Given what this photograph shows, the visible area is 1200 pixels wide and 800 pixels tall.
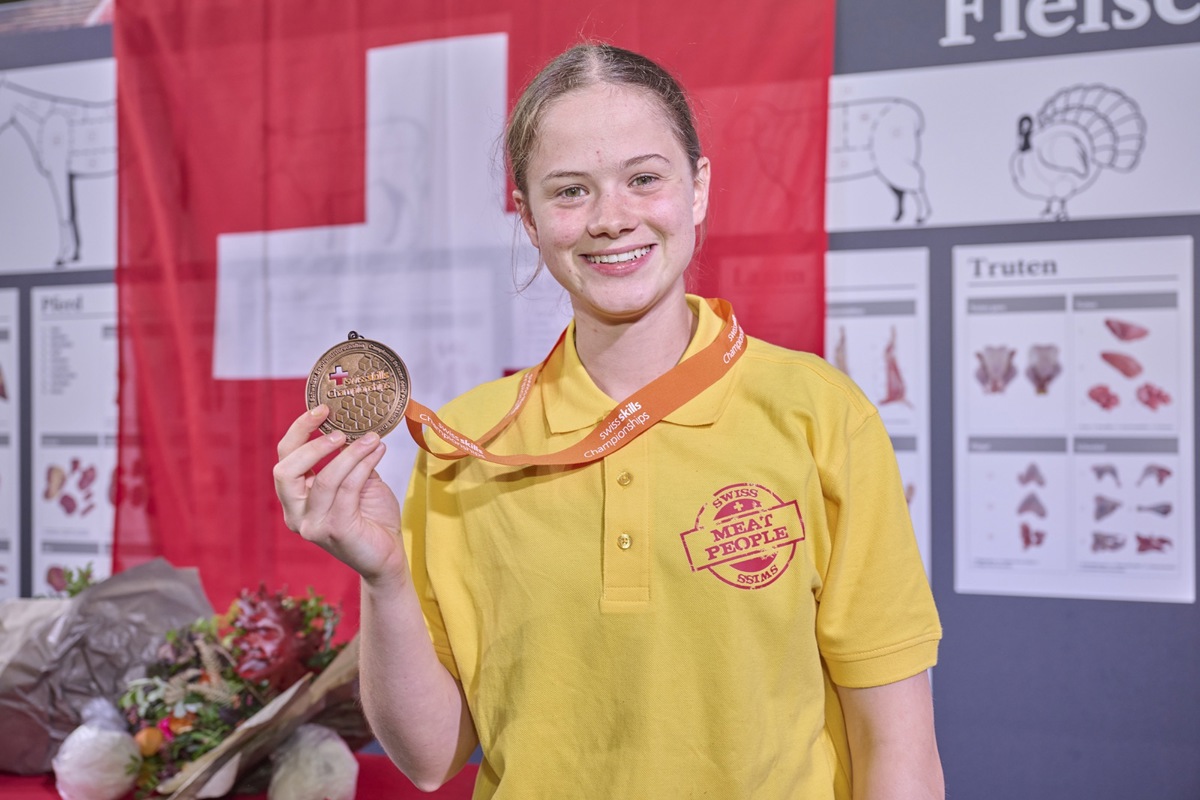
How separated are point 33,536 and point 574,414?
2812mm

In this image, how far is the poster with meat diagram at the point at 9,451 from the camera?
3.34m

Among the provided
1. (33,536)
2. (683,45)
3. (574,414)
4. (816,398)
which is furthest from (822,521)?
(33,536)

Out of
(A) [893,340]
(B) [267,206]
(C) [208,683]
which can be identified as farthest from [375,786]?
(B) [267,206]

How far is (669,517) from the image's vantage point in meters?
1.11

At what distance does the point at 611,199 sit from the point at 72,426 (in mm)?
2772

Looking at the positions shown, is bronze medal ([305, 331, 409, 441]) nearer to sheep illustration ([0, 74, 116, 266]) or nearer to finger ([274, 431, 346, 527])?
finger ([274, 431, 346, 527])

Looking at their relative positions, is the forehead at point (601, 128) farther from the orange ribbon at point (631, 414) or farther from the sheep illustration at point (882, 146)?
the sheep illustration at point (882, 146)

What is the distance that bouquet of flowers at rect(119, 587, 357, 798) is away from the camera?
1.80 meters

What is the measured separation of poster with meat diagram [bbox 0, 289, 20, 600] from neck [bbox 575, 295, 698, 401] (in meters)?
2.83

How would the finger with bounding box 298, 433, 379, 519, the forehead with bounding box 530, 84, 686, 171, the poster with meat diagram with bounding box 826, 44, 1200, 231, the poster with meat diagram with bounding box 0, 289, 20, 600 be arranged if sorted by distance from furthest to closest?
the poster with meat diagram with bounding box 0, 289, 20, 600
the poster with meat diagram with bounding box 826, 44, 1200, 231
the forehead with bounding box 530, 84, 686, 171
the finger with bounding box 298, 433, 379, 519

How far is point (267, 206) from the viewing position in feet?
9.48

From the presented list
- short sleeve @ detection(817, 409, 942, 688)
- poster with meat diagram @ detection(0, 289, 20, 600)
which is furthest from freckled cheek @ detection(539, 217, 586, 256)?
poster with meat diagram @ detection(0, 289, 20, 600)

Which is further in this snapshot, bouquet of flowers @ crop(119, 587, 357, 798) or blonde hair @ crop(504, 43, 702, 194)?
bouquet of flowers @ crop(119, 587, 357, 798)

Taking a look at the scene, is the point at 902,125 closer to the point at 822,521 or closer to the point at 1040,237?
the point at 1040,237
